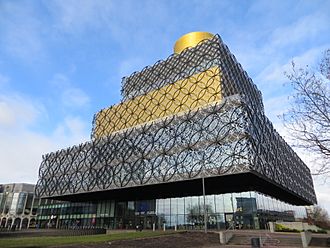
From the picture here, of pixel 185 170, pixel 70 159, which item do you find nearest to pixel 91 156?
pixel 70 159

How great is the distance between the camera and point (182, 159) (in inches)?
1756

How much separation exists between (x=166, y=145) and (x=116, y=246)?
29270 mm

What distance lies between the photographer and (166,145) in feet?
156

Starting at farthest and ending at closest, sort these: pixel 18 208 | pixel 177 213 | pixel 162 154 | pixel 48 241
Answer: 1. pixel 18 208
2. pixel 177 213
3. pixel 162 154
4. pixel 48 241

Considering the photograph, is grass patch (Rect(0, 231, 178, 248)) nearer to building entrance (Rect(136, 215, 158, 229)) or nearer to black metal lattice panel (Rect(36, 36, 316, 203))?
black metal lattice panel (Rect(36, 36, 316, 203))

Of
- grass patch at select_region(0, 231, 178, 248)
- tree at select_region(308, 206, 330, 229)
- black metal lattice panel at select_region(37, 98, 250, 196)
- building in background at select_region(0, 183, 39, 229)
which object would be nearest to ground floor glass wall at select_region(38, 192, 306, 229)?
tree at select_region(308, 206, 330, 229)

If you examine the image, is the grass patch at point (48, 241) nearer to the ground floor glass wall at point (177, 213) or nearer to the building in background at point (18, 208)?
the ground floor glass wall at point (177, 213)

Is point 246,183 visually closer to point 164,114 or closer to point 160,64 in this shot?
point 164,114

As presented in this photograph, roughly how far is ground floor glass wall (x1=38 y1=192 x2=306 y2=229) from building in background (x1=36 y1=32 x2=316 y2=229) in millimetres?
183

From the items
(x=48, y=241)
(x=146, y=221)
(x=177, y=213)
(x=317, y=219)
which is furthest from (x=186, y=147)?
(x=317, y=219)

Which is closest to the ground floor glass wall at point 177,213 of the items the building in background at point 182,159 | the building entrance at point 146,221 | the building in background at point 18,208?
the building entrance at point 146,221

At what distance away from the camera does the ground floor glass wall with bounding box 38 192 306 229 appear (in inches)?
1877

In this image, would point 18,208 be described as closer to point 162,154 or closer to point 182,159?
point 162,154

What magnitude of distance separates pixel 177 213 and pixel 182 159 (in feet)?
48.2
